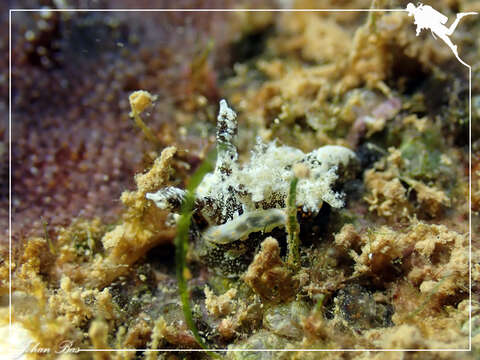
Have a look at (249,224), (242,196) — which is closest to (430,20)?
(242,196)

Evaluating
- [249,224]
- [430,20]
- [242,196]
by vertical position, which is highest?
[430,20]

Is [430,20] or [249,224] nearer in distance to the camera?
[249,224]

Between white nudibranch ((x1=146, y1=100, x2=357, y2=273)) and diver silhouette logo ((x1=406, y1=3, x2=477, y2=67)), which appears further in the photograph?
diver silhouette logo ((x1=406, y1=3, x2=477, y2=67))

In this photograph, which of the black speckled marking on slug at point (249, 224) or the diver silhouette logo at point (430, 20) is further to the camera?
the diver silhouette logo at point (430, 20)

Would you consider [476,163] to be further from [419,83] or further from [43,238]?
[43,238]

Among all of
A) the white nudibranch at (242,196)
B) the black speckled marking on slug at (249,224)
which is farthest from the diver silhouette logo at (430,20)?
the black speckled marking on slug at (249,224)

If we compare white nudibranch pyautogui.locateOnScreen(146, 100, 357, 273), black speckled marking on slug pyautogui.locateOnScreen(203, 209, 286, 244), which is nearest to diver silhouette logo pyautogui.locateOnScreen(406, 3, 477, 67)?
white nudibranch pyautogui.locateOnScreen(146, 100, 357, 273)

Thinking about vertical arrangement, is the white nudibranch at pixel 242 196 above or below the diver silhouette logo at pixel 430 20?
below

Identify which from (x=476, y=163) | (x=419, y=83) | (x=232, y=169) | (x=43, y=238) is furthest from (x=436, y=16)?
(x=43, y=238)

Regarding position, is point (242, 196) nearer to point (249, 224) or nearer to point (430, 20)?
point (249, 224)

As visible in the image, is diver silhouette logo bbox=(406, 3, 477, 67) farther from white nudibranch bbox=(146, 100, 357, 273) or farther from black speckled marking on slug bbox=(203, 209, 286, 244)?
black speckled marking on slug bbox=(203, 209, 286, 244)

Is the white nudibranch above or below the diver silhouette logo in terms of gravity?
below

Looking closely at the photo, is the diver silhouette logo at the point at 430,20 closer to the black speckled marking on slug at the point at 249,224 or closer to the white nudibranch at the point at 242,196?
the white nudibranch at the point at 242,196
